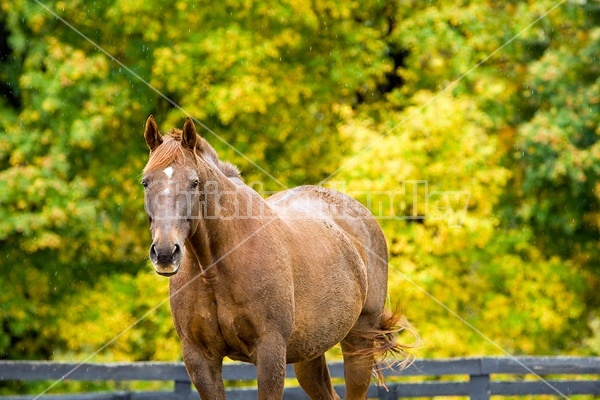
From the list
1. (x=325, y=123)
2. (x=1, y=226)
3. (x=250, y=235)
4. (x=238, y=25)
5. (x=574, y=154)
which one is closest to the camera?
(x=250, y=235)

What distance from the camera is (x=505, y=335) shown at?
15305mm

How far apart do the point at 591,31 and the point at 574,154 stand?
8.60 ft

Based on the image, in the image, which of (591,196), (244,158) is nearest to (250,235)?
(244,158)

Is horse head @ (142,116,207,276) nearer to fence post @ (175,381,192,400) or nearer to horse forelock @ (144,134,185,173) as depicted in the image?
horse forelock @ (144,134,185,173)

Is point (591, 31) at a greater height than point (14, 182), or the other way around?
point (591, 31)

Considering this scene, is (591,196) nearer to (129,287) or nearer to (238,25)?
(238,25)

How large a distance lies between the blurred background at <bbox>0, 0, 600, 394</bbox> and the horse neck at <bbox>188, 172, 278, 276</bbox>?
7.80m

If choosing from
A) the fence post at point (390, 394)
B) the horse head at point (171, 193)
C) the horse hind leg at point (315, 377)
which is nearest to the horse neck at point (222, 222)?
the horse head at point (171, 193)

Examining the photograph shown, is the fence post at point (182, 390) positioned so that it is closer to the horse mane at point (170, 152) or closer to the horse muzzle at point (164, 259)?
the horse mane at point (170, 152)

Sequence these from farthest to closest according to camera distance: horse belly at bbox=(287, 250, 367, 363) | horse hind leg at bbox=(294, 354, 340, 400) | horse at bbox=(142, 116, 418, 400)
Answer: horse hind leg at bbox=(294, 354, 340, 400) → horse belly at bbox=(287, 250, 367, 363) → horse at bbox=(142, 116, 418, 400)

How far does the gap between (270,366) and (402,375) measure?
4309 millimetres

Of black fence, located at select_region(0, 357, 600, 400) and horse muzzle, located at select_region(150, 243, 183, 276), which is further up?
horse muzzle, located at select_region(150, 243, 183, 276)

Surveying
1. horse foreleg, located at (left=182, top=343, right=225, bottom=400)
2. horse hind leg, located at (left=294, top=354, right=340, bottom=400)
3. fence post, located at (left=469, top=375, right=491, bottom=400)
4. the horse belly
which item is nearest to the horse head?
horse foreleg, located at (left=182, top=343, right=225, bottom=400)

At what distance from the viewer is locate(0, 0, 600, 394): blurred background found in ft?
44.4
